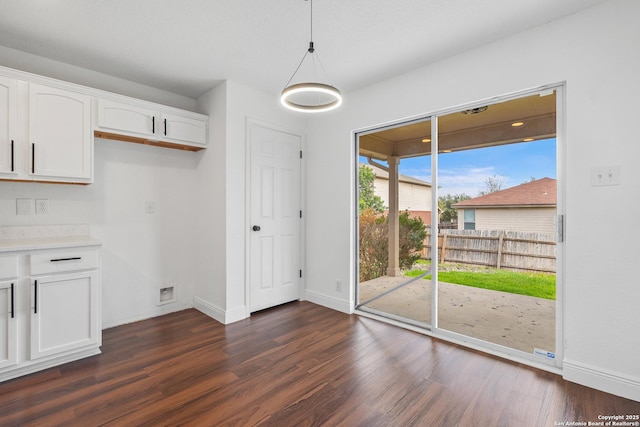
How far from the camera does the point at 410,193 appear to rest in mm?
3242

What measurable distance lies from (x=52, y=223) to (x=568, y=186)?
4362 mm

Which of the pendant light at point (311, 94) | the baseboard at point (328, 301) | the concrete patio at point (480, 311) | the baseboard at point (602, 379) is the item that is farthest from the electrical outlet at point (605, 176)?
the baseboard at point (328, 301)

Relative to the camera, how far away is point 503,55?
97.1 inches

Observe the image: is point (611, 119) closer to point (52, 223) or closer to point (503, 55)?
point (503, 55)

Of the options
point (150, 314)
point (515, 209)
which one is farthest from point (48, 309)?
point (515, 209)

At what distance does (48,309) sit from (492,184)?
12.3ft

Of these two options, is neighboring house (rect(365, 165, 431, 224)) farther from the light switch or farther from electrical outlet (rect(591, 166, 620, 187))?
the light switch

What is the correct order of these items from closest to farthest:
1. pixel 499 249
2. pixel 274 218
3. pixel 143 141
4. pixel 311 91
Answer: pixel 311 91
pixel 499 249
pixel 143 141
pixel 274 218

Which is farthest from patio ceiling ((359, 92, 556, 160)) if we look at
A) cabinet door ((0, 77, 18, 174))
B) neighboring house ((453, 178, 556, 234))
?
cabinet door ((0, 77, 18, 174))

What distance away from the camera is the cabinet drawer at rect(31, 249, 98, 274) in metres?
2.26

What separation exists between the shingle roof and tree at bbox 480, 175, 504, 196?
0.03 meters

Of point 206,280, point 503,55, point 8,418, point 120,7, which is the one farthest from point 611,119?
point 8,418

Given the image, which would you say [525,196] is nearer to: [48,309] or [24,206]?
[48,309]

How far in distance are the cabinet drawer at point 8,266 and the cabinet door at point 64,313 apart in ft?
0.47
